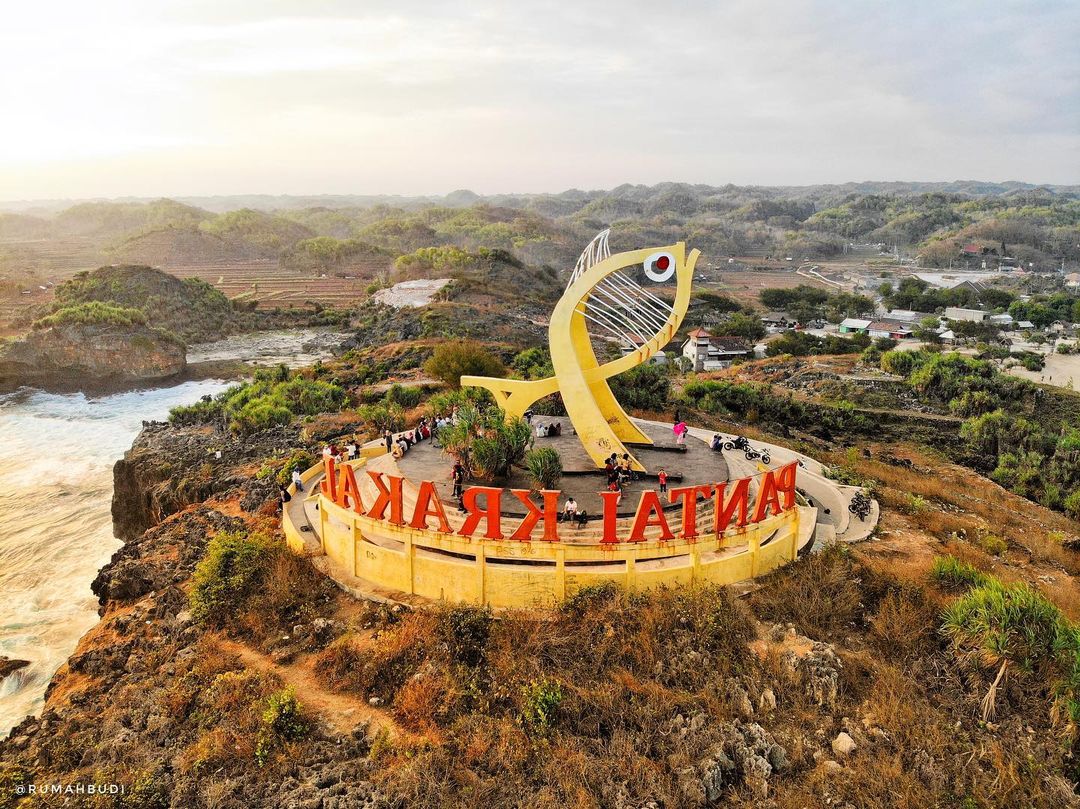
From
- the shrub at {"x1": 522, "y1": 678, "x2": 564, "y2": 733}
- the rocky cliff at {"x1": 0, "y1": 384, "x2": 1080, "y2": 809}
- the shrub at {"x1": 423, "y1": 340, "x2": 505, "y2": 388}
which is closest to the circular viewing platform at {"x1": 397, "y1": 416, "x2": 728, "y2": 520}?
the rocky cliff at {"x1": 0, "y1": 384, "x2": 1080, "y2": 809}

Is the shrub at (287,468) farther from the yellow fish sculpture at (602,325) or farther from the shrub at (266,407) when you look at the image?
the yellow fish sculpture at (602,325)

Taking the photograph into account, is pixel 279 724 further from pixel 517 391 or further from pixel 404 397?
pixel 404 397

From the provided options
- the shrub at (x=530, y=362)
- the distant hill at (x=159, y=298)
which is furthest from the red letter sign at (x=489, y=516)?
the distant hill at (x=159, y=298)

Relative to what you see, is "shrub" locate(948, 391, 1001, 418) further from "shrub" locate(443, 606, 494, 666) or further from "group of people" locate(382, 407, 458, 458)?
"shrub" locate(443, 606, 494, 666)

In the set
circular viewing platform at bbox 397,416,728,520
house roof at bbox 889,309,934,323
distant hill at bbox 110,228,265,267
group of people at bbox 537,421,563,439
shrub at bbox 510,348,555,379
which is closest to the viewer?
circular viewing platform at bbox 397,416,728,520

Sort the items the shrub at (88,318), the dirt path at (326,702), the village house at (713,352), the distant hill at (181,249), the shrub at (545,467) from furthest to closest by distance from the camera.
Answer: the distant hill at (181,249) → the village house at (713,352) → the shrub at (88,318) → the shrub at (545,467) → the dirt path at (326,702)

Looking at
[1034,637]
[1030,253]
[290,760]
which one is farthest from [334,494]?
[1030,253]

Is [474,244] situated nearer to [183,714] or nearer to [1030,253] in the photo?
[1030,253]
